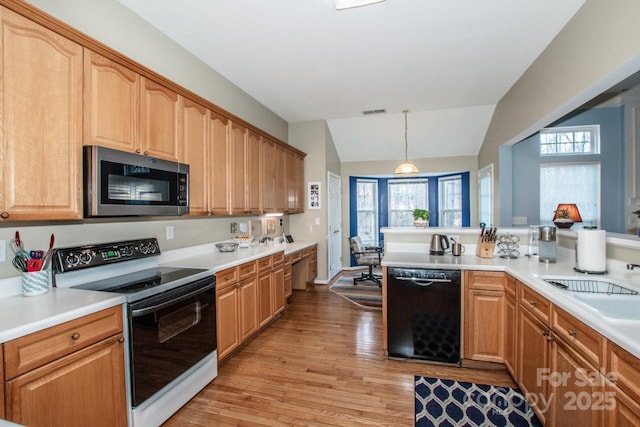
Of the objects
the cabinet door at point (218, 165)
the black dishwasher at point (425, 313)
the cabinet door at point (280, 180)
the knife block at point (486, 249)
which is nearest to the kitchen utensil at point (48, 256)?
the cabinet door at point (218, 165)

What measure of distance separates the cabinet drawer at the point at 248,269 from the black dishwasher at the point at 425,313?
1.33 m

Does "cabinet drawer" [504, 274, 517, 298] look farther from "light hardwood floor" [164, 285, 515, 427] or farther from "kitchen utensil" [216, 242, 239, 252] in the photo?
"kitchen utensil" [216, 242, 239, 252]

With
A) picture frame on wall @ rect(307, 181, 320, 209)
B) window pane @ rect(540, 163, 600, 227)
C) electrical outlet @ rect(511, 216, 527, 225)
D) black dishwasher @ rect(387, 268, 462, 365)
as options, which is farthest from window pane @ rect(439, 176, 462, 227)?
black dishwasher @ rect(387, 268, 462, 365)

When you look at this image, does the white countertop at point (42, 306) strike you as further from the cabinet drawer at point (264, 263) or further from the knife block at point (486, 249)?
the knife block at point (486, 249)

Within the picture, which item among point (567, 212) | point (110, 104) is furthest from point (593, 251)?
point (110, 104)

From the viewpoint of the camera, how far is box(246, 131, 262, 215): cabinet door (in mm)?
3441

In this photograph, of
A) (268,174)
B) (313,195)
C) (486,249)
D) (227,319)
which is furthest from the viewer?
(313,195)

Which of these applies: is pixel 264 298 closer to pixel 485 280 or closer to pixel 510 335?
pixel 485 280

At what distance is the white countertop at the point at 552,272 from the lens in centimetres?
117

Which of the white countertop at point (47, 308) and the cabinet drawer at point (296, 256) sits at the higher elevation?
the white countertop at point (47, 308)

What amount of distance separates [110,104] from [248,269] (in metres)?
1.72

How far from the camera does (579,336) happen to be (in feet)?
4.59

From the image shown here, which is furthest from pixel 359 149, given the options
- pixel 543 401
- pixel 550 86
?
pixel 543 401

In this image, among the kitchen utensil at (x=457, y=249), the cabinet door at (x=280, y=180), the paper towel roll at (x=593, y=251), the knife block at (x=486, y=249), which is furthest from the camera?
the cabinet door at (x=280, y=180)
